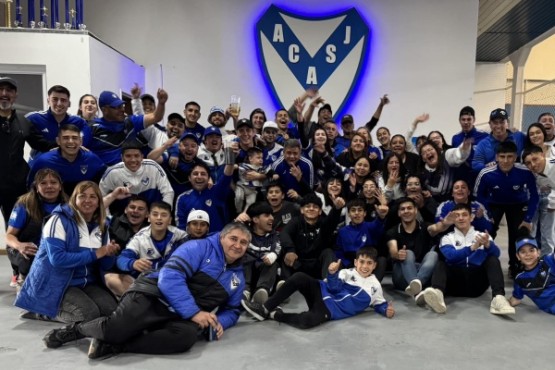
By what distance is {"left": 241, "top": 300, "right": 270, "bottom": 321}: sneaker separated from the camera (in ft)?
10.2

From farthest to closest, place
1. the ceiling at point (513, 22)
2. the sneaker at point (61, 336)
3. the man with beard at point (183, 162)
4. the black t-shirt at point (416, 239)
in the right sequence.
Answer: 1. the ceiling at point (513, 22)
2. the man with beard at point (183, 162)
3. the black t-shirt at point (416, 239)
4. the sneaker at point (61, 336)

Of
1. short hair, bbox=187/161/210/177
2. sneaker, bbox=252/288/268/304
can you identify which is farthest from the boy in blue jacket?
short hair, bbox=187/161/210/177

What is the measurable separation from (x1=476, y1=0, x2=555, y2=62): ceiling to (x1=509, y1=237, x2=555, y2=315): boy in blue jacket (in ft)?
24.7

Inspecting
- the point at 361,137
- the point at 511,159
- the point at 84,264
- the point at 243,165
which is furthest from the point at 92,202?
the point at 511,159

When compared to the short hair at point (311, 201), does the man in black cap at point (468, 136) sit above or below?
above

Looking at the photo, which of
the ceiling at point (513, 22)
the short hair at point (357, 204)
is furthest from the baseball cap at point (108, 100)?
the ceiling at point (513, 22)

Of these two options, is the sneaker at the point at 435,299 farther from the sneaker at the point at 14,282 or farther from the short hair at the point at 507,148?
the sneaker at the point at 14,282

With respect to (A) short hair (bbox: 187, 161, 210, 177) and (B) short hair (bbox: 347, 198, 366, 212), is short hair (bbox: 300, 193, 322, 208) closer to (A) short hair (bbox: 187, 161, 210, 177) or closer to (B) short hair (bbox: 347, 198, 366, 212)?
(B) short hair (bbox: 347, 198, 366, 212)

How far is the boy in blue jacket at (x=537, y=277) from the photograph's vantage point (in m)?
3.33

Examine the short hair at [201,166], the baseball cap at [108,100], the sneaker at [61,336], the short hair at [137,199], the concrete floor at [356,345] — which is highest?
the baseball cap at [108,100]

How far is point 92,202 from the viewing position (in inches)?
114

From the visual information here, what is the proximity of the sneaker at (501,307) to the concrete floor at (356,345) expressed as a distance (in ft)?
0.17

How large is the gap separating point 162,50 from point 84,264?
554cm

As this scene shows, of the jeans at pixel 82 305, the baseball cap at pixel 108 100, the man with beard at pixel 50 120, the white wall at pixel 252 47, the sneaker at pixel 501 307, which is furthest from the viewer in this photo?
the white wall at pixel 252 47
